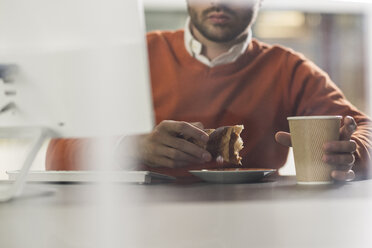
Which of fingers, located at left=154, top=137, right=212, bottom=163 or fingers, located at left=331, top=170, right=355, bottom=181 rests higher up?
fingers, located at left=154, top=137, right=212, bottom=163

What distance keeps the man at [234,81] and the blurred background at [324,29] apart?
0.05m

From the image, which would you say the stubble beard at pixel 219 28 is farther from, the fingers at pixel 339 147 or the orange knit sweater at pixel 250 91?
the fingers at pixel 339 147

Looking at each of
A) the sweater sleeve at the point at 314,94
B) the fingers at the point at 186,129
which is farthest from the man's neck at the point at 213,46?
the fingers at the point at 186,129

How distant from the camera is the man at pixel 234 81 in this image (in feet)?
4.60

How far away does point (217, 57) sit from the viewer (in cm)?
147

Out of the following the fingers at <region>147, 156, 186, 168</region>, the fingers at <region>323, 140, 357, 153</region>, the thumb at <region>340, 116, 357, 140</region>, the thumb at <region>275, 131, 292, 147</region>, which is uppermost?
the thumb at <region>340, 116, 357, 140</region>

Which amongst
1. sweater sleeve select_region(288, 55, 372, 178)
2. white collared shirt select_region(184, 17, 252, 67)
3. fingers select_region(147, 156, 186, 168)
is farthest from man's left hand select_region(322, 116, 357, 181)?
white collared shirt select_region(184, 17, 252, 67)

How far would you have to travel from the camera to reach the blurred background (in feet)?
5.20

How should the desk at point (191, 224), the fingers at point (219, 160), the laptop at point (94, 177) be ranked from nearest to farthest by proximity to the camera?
the desk at point (191, 224), the laptop at point (94, 177), the fingers at point (219, 160)

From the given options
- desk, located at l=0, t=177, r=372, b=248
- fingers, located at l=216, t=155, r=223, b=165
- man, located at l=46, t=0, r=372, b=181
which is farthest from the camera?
man, located at l=46, t=0, r=372, b=181

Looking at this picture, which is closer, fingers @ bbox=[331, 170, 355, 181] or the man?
fingers @ bbox=[331, 170, 355, 181]

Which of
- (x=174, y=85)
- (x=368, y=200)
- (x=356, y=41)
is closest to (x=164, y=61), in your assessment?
(x=174, y=85)

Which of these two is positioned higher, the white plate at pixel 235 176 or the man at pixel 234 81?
the man at pixel 234 81

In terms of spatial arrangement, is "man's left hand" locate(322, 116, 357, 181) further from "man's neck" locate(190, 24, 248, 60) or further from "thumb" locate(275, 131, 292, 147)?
"man's neck" locate(190, 24, 248, 60)
